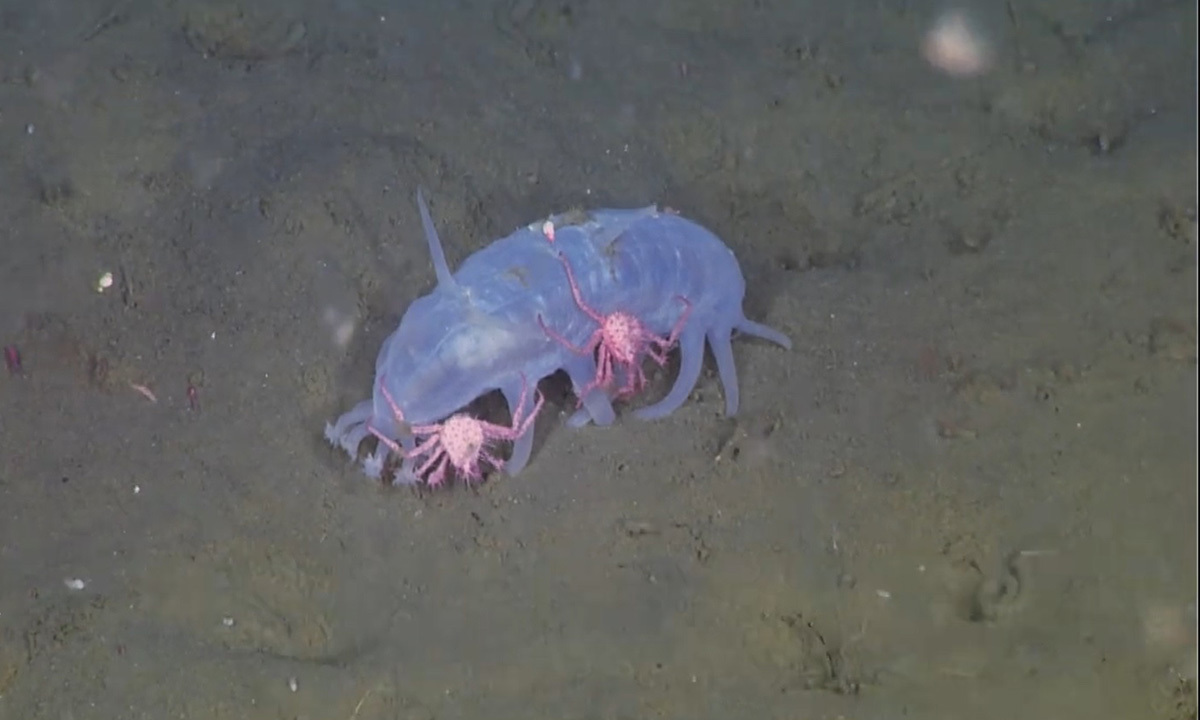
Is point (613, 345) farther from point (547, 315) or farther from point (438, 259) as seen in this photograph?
point (438, 259)

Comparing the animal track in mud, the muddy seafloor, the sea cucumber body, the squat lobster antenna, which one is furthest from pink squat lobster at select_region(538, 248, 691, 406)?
the animal track in mud

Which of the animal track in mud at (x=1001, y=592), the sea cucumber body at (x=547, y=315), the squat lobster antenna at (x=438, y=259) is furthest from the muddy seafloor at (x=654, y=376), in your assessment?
the squat lobster antenna at (x=438, y=259)

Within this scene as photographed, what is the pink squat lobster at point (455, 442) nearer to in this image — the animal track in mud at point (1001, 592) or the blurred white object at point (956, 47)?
the animal track in mud at point (1001, 592)

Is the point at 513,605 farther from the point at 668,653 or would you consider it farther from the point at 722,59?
the point at 722,59

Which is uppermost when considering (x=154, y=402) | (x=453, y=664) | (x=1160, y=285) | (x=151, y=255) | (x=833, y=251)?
(x=1160, y=285)

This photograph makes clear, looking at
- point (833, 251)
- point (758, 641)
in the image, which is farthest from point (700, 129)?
point (758, 641)

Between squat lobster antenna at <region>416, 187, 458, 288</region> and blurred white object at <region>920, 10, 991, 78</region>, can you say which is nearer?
squat lobster antenna at <region>416, 187, 458, 288</region>

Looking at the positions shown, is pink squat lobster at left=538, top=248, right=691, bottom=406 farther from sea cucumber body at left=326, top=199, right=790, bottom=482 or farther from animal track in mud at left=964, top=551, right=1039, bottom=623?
animal track in mud at left=964, top=551, right=1039, bottom=623
